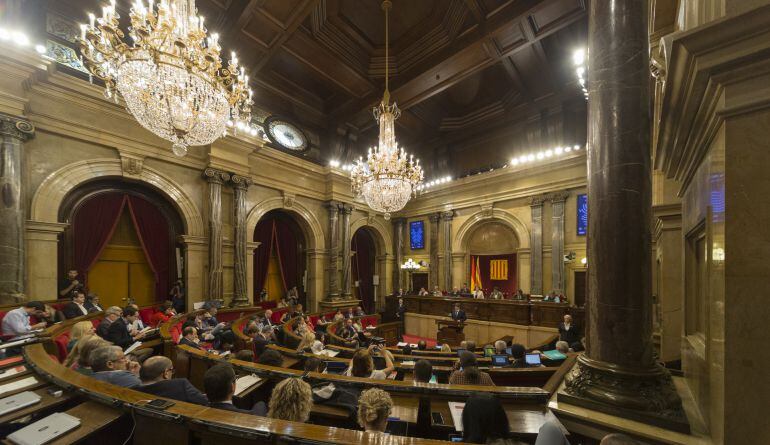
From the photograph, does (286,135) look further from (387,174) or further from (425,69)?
(387,174)

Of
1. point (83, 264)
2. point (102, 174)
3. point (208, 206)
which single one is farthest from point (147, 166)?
point (83, 264)

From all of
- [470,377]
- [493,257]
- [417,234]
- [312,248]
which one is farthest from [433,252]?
[470,377]

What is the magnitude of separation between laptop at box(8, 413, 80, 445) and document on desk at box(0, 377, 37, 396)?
0.88 meters

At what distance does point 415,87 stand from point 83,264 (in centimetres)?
998

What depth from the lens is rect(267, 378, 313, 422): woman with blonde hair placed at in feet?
5.91

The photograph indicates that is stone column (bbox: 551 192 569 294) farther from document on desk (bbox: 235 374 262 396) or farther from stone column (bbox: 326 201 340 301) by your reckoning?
document on desk (bbox: 235 374 262 396)

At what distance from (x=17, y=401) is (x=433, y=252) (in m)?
11.8

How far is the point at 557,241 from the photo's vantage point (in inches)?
384

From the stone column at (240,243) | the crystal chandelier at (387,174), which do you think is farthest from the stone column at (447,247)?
the stone column at (240,243)

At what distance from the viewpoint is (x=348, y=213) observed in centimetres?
1180

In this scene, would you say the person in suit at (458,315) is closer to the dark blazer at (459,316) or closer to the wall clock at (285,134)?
the dark blazer at (459,316)

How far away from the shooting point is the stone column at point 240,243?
8445mm

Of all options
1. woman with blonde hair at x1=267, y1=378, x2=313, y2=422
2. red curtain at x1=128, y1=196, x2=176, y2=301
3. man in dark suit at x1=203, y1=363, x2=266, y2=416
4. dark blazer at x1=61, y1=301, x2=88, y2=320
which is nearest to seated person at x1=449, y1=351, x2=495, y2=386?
woman with blonde hair at x1=267, y1=378, x2=313, y2=422

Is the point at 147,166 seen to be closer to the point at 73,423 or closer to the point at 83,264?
the point at 83,264
